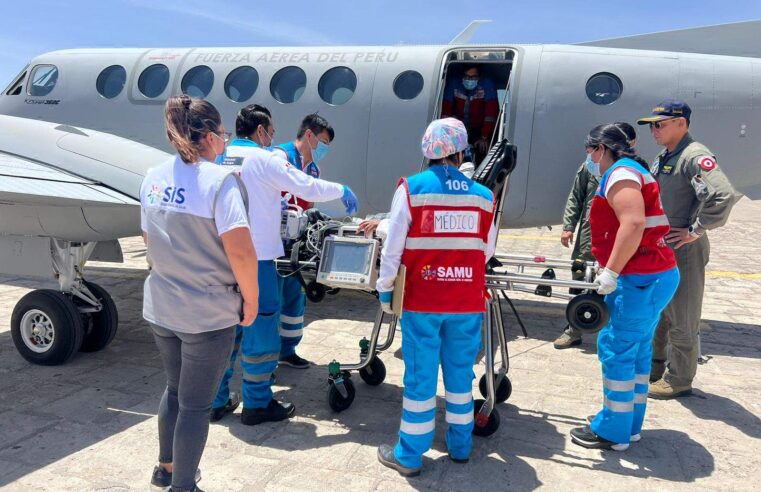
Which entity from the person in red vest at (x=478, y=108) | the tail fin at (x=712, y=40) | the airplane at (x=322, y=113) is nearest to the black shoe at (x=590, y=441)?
the airplane at (x=322, y=113)

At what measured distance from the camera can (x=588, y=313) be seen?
3.73 m

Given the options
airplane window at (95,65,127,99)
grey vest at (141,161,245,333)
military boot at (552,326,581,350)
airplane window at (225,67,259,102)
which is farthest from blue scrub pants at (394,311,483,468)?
airplane window at (95,65,127,99)

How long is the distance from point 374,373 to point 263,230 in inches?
67.0

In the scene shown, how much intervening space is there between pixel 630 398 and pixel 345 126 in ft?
16.2

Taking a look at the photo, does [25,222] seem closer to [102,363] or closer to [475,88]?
[102,363]

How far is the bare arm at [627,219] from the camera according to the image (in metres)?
3.53

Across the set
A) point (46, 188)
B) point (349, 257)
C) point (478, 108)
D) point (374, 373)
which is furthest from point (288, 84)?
point (349, 257)

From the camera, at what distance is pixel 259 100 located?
783 centimetres

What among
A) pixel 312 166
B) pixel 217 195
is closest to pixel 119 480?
pixel 217 195

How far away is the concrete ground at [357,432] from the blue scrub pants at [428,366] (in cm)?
25

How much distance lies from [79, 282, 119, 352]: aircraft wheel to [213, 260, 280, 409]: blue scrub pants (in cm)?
228

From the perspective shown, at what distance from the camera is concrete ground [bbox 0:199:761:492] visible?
350 centimetres

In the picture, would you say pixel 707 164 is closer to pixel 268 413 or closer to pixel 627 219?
pixel 627 219

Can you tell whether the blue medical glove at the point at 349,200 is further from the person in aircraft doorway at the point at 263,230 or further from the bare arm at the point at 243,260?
the bare arm at the point at 243,260
